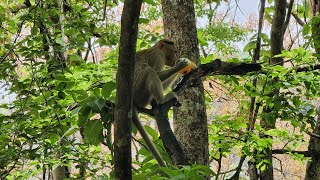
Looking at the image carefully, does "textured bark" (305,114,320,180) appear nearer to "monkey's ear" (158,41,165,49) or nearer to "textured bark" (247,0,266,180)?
"textured bark" (247,0,266,180)

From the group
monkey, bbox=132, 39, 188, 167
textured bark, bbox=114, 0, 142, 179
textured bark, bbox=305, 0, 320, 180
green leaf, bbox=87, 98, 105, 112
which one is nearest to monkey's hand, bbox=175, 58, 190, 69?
monkey, bbox=132, 39, 188, 167

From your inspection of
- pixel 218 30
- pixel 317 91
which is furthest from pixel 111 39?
pixel 218 30

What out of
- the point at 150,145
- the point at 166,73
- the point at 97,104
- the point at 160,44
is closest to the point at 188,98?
the point at 150,145

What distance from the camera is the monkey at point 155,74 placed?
12.2 feet

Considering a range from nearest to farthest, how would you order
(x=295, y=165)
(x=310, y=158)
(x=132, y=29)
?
(x=132, y=29) < (x=310, y=158) < (x=295, y=165)

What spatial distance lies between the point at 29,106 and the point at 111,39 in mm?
1148

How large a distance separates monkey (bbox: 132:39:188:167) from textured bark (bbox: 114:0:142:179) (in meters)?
1.69

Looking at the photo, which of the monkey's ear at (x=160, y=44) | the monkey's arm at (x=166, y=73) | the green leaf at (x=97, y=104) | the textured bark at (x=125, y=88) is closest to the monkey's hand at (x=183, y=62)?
the monkey's arm at (x=166, y=73)

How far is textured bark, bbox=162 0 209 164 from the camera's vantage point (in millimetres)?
3061

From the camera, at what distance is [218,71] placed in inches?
106

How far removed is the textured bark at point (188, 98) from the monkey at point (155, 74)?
133 mm

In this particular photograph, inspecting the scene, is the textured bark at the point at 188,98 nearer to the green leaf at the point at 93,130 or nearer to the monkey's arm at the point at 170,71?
the monkey's arm at the point at 170,71

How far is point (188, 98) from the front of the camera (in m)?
3.16

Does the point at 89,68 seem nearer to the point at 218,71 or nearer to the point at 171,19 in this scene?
the point at 171,19
